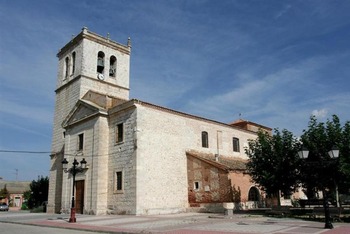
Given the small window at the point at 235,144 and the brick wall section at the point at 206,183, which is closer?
the brick wall section at the point at 206,183

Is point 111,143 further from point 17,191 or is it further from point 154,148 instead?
point 17,191

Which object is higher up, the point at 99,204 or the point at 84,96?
the point at 84,96

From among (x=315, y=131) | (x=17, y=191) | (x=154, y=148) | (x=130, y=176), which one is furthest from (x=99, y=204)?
(x=17, y=191)

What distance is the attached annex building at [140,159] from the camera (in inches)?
907

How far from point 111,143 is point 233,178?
960 cm

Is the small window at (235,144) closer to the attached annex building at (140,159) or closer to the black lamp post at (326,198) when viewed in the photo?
the attached annex building at (140,159)

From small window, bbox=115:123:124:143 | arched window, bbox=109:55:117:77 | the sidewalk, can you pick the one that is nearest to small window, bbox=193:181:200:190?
small window, bbox=115:123:124:143

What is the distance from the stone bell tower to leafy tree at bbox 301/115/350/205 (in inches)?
790

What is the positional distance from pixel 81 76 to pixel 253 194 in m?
18.8

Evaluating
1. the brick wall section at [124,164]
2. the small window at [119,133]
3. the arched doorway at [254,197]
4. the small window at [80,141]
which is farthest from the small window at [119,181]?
the arched doorway at [254,197]

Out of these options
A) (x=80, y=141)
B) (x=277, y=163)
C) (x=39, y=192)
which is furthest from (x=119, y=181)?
(x=39, y=192)

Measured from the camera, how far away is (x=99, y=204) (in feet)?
76.9

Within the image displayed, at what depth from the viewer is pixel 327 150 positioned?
1805cm

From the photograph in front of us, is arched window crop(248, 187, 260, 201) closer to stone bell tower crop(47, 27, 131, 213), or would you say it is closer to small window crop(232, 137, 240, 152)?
small window crop(232, 137, 240, 152)
